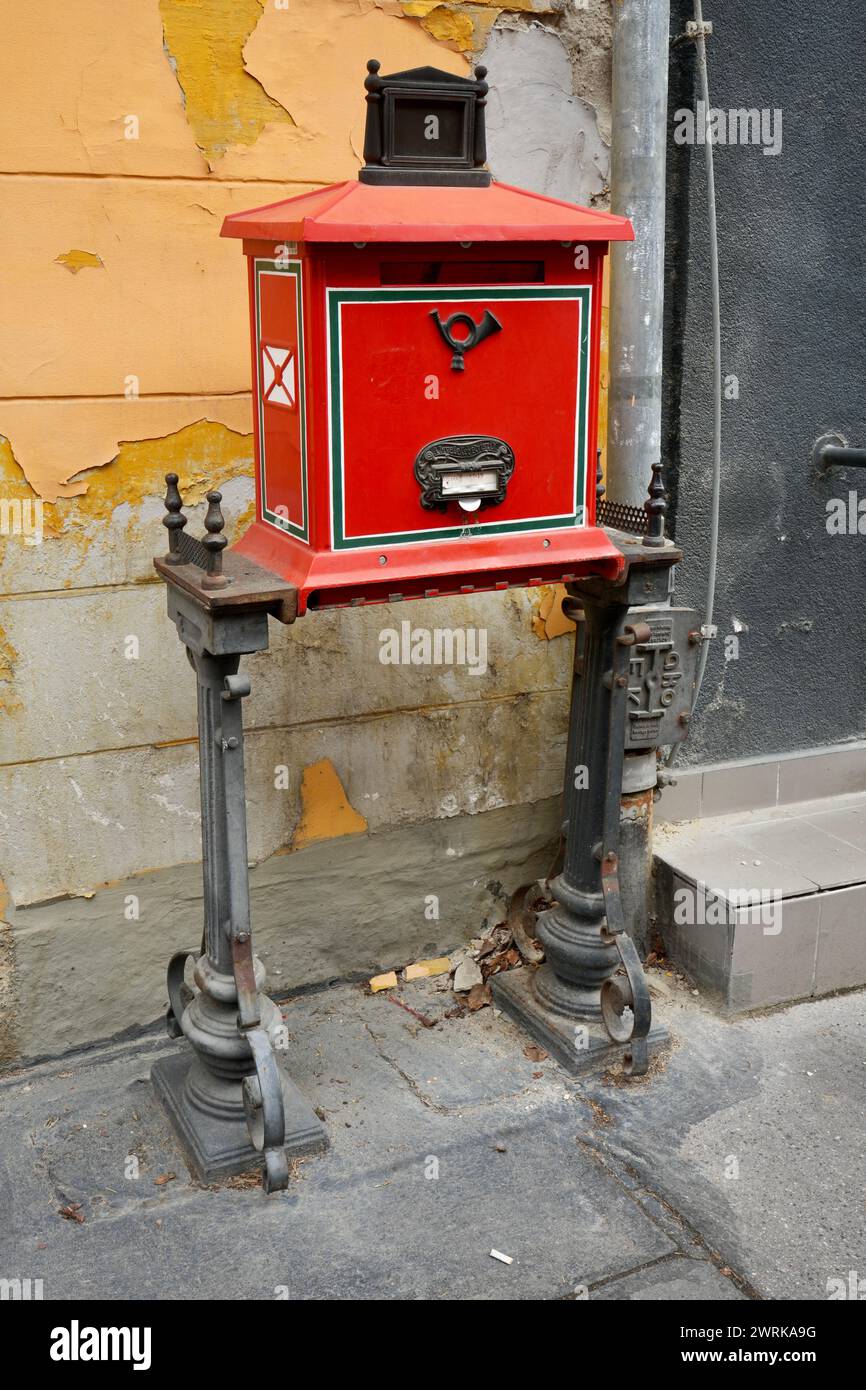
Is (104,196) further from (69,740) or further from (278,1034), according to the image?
(278,1034)

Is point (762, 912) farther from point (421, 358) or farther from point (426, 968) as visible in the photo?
point (421, 358)

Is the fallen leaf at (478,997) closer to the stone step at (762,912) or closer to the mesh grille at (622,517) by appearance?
the stone step at (762,912)

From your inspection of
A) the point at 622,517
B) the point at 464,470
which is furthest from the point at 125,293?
the point at 622,517

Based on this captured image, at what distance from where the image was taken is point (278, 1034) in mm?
3574

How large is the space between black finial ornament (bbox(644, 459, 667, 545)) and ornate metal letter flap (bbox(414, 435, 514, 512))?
1.78 feet

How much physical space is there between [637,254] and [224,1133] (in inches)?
109

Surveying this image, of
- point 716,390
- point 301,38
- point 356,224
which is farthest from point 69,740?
point 716,390

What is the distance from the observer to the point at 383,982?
4.34m

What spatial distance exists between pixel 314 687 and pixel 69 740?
0.75 metres

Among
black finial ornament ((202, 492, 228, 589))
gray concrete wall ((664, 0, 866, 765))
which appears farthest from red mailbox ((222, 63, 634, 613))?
gray concrete wall ((664, 0, 866, 765))

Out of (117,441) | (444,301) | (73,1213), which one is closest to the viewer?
(444,301)

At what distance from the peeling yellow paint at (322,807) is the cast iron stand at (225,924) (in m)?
0.63

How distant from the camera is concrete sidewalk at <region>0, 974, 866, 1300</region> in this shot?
3.06 metres

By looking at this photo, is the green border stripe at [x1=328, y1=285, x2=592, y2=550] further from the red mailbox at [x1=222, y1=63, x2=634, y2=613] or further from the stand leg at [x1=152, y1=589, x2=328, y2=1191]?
the stand leg at [x1=152, y1=589, x2=328, y2=1191]
